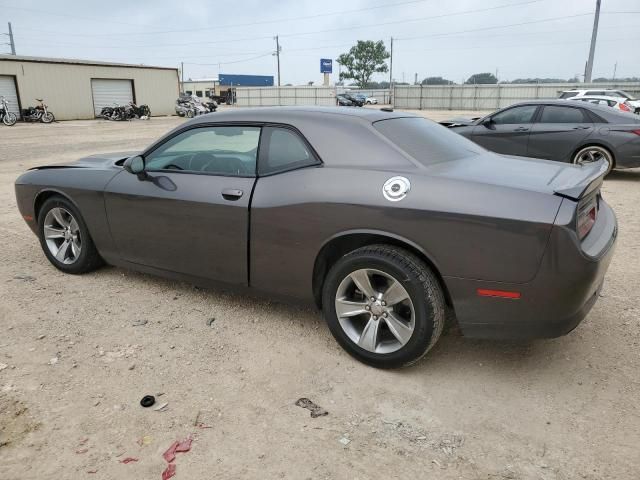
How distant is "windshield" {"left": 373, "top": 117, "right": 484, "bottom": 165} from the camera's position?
3.12 metres

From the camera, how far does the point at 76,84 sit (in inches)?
1213

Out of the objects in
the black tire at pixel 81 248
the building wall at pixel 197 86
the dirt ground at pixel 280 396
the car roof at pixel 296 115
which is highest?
the building wall at pixel 197 86

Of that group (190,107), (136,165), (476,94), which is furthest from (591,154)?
(476,94)

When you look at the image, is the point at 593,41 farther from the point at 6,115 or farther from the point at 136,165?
the point at 136,165

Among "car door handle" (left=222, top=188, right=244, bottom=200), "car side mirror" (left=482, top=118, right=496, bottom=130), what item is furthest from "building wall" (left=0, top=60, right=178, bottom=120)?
"car door handle" (left=222, top=188, right=244, bottom=200)

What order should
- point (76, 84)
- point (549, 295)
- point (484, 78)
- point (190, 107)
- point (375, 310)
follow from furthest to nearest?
point (484, 78)
point (190, 107)
point (76, 84)
point (375, 310)
point (549, 295)

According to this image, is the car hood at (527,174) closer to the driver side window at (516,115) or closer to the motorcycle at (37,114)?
the driver side window at (516,115)

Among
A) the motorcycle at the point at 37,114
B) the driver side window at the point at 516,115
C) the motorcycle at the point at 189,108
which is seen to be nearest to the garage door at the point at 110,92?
the motorcycle at the point at 189,108

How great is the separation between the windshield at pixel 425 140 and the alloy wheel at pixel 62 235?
2.82 metres

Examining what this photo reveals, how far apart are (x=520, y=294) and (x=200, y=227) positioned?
82.4 inches

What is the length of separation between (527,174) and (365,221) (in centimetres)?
100

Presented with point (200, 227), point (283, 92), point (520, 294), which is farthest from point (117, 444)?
point (283, 92)

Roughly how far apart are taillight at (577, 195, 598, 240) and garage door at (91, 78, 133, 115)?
34265 mm

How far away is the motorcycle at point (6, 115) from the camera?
25.4 meters
